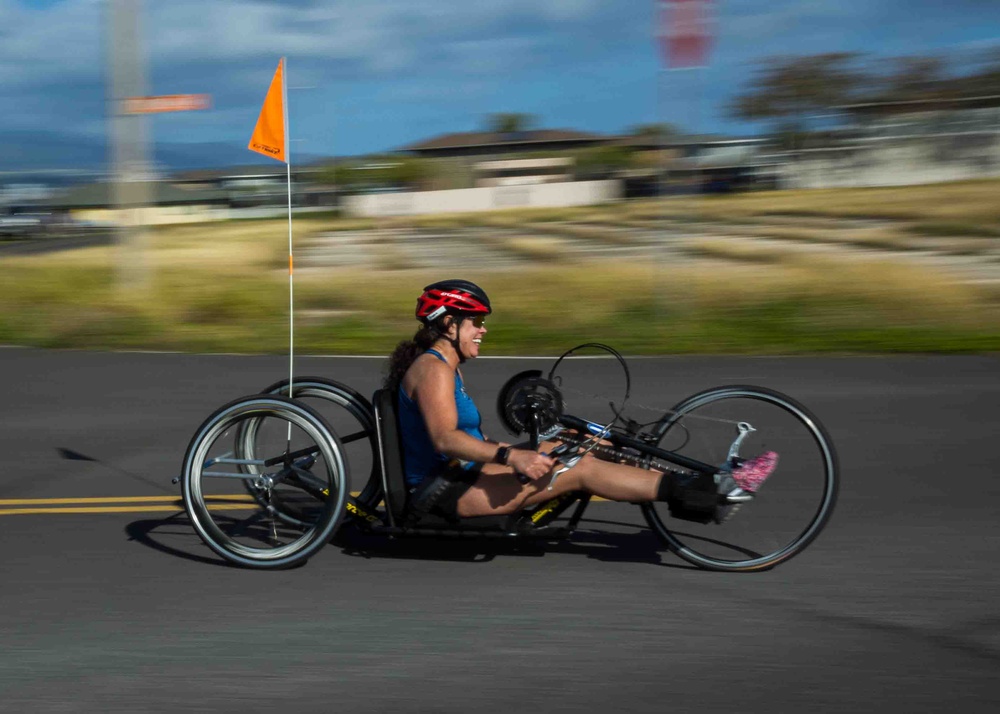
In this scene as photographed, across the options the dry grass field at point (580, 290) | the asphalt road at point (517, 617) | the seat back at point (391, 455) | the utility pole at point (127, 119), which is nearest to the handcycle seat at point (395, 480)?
the seat back at point (391, 455)

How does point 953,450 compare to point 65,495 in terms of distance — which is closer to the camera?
point 65,495

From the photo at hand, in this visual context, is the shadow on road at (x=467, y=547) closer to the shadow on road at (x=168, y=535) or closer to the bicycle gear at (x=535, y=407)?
the shadow on road at (x=168, y=535)

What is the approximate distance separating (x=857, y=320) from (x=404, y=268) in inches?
490

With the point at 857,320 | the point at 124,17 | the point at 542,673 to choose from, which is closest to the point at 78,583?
the point at 542,673

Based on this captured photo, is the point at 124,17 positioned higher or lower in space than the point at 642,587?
higher

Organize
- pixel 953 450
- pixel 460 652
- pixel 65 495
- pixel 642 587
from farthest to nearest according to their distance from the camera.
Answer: pixel 953 450 → pixel 65 495 → pixel 642 587 → pixel 460 652

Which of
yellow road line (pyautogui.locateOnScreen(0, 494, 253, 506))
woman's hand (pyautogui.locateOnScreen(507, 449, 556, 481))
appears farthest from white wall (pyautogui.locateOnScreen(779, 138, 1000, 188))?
woman's hand (pyautogui.locateOnScreen(507, 449, 556, 481))

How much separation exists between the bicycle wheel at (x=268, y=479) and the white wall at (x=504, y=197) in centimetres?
5182

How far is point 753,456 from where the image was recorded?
5449 millimetres

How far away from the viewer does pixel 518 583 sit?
16.5 ft

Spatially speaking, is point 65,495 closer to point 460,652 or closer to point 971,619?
point 460,652

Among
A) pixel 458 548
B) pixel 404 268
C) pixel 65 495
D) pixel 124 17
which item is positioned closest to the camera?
pixel 458 548

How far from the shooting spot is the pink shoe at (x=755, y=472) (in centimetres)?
489

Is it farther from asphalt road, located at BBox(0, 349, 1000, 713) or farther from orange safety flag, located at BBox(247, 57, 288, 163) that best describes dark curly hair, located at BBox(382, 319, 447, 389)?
orange safety flag, located at BBox(247, 57, 288, 163)
